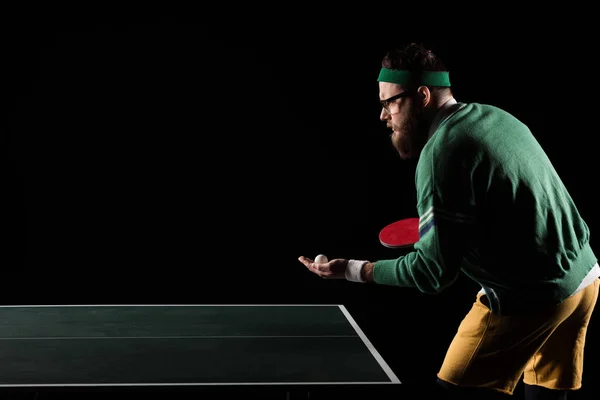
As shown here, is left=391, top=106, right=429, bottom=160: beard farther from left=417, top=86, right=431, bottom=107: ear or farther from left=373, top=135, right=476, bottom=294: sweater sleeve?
left=373, top=135, right=476, bottom=294: sweater sleeve

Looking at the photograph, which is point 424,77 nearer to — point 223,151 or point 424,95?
point 424,95

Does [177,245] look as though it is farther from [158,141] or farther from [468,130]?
[468,130]

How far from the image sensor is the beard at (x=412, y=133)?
2.58 meters

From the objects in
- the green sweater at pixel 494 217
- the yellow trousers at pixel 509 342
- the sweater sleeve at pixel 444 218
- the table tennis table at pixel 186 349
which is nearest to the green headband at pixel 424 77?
the green sweater at pixel 494 217

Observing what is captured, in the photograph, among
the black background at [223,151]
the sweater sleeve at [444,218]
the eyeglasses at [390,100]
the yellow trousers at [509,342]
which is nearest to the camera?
the sweater sleeve at [444,218]

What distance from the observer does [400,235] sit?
3.14 metres

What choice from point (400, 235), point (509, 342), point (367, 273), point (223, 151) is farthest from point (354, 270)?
point (223, 151)

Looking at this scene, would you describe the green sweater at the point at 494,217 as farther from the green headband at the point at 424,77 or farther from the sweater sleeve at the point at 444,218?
the green headband at the point at 424,77

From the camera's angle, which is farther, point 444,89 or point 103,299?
point 103,299

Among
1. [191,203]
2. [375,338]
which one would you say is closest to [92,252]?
[191,203]

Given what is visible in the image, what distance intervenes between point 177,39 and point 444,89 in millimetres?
3017

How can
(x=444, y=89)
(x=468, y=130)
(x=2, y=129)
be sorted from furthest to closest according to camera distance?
(x=2, y=129)
(x=444, y=89)
(x=468, y=130)

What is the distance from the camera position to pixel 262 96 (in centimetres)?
535

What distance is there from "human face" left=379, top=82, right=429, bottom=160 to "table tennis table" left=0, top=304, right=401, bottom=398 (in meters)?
0.71
